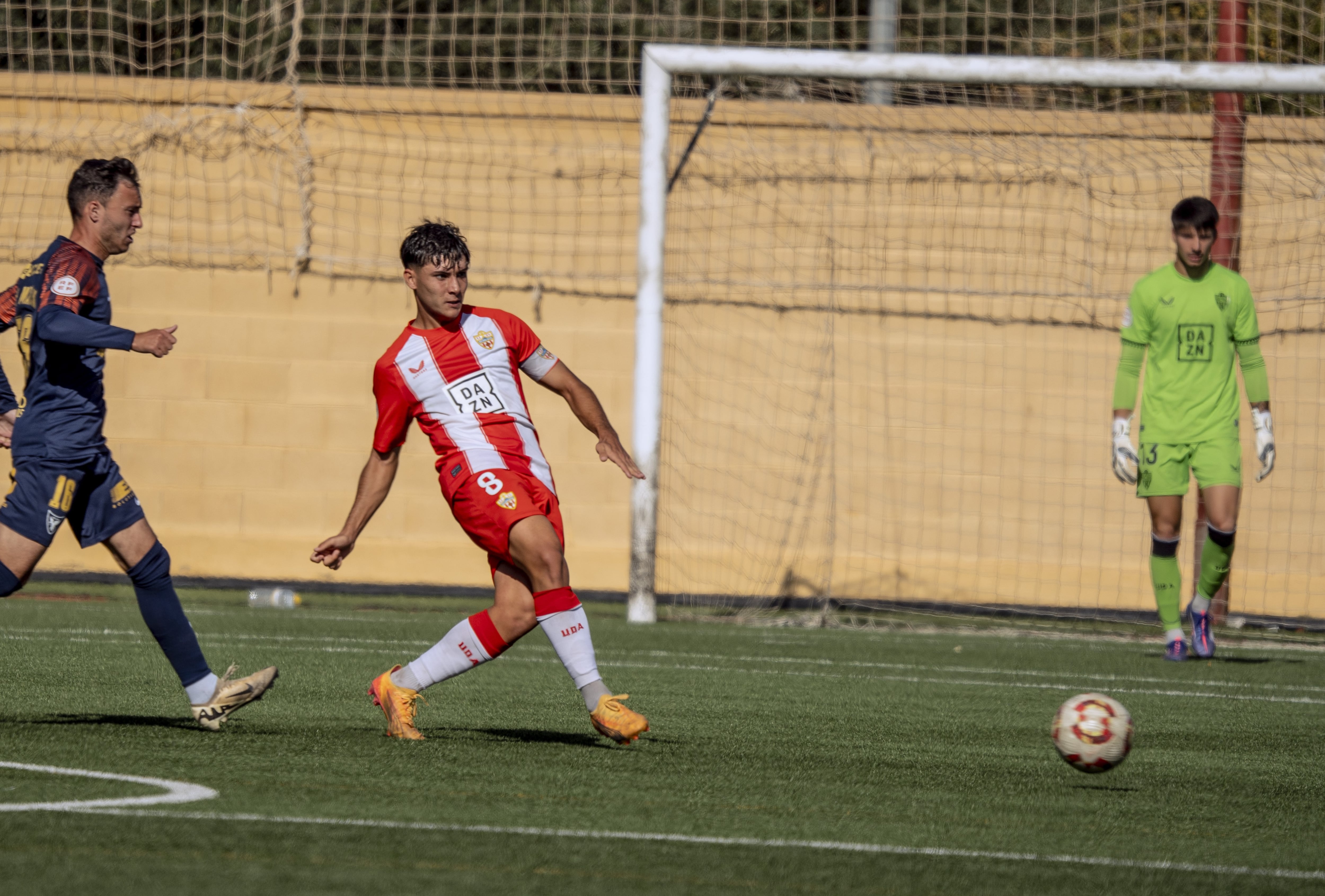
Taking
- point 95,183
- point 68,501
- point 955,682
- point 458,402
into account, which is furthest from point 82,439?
point 955,682

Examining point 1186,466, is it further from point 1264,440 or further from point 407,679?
point 407,679

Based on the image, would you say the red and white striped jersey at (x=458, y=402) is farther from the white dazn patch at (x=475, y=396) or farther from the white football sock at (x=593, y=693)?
the white football sock at (x=593, y=693)

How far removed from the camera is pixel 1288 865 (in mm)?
3912

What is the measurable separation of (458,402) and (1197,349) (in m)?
5.00

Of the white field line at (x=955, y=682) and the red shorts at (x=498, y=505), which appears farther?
the white field line at (x=955, y=682)

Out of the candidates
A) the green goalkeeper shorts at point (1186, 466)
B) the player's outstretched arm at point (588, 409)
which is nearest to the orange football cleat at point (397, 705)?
the player's outstretched arm at point (588, 409)

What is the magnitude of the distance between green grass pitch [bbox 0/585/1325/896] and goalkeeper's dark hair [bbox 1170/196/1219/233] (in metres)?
2.34

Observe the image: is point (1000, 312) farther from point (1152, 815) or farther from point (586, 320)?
point (1152, 815)

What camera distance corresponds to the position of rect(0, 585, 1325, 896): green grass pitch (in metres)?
3.56

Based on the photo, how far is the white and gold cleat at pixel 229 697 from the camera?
17.9ft

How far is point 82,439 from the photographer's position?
5.46 m

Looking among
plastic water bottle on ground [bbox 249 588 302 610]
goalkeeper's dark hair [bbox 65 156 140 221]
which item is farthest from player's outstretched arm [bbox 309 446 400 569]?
plastic water bottle on ground [bbox 249 588 302 610]

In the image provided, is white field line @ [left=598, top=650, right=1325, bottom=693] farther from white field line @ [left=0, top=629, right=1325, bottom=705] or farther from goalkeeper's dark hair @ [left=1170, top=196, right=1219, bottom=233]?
goalkeeper's dark hair @ [left=1170, top=196, right=1219, bottom=233]

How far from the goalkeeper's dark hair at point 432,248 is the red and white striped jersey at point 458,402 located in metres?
0.21
